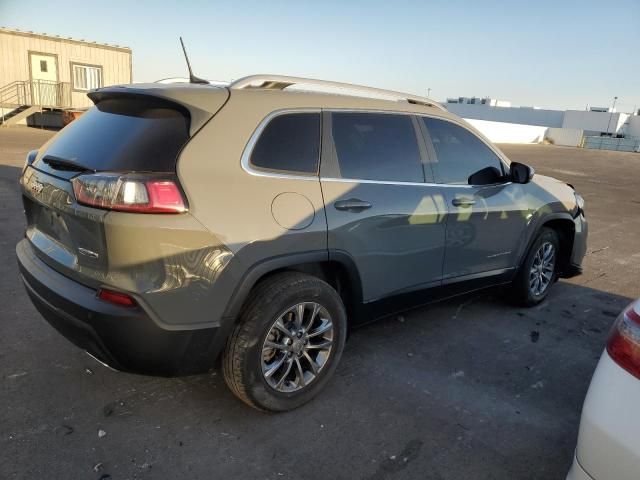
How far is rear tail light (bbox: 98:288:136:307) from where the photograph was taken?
2.31 m

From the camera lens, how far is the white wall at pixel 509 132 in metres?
41.5

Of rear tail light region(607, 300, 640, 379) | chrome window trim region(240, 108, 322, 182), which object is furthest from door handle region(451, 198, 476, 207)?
rear tail light region(607, 300, 640, 379)

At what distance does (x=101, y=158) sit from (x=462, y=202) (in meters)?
2.48

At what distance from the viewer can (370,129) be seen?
128 inches

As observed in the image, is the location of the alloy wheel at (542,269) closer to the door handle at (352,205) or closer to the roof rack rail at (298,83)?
the roof rack rail at (298,83)

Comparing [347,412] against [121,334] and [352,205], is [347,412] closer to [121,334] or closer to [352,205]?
[352,205]

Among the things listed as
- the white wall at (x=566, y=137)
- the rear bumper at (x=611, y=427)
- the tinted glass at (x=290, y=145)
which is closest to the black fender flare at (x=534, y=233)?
the tinted glass at (x=290, y=145)

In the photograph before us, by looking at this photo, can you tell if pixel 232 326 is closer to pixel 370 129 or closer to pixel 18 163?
pixel 370 129

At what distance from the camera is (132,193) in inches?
89.0

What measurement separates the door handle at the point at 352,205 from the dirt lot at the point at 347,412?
44.8 inches

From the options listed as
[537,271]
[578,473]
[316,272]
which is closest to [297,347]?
[316,272]

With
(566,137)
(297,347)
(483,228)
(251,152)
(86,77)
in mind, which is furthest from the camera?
(566,137)

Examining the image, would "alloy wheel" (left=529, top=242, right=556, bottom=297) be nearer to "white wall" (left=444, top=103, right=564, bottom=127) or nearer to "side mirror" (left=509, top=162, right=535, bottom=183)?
"side mirror" (left=509, top=162, right=535, bottom=183)

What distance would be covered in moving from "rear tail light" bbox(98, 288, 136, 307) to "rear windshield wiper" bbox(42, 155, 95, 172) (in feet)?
2.01
